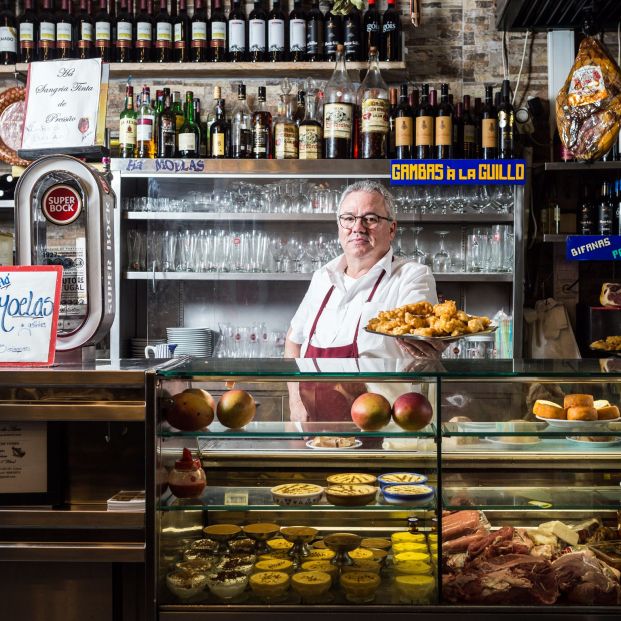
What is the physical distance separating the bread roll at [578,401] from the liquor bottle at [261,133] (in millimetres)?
2628

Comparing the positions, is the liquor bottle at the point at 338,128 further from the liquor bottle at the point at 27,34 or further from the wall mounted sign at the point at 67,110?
the wall mounted sign at the point at 67,110

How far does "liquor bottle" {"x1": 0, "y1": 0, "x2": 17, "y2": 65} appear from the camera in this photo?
15.1ft

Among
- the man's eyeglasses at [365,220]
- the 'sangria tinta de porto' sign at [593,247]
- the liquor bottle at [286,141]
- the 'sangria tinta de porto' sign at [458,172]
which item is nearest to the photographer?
the man's eyeglasses at [365,220]

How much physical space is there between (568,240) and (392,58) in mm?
1460

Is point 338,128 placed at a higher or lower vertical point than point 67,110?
higher

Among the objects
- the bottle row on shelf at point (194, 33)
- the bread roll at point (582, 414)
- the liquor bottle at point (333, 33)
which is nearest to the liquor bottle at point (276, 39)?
the bottle row on shelf at point (194, 33)

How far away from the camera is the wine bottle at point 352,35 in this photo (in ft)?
14.3

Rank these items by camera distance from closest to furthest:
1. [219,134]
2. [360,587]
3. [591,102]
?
[360,587] → [591,102] → [219,134]

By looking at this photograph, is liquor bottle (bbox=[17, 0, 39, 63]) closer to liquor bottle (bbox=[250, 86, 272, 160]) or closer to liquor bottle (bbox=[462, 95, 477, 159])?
liquor bottle (bbox=[250, 86, 272, 160])

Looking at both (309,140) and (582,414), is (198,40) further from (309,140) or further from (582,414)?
(582,414)

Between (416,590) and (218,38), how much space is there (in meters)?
3.58

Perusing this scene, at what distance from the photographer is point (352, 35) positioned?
14.3 ft

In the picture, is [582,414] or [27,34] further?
[27,34]

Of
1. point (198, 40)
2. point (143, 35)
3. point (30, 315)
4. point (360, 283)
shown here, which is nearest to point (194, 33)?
point (198, 40)
